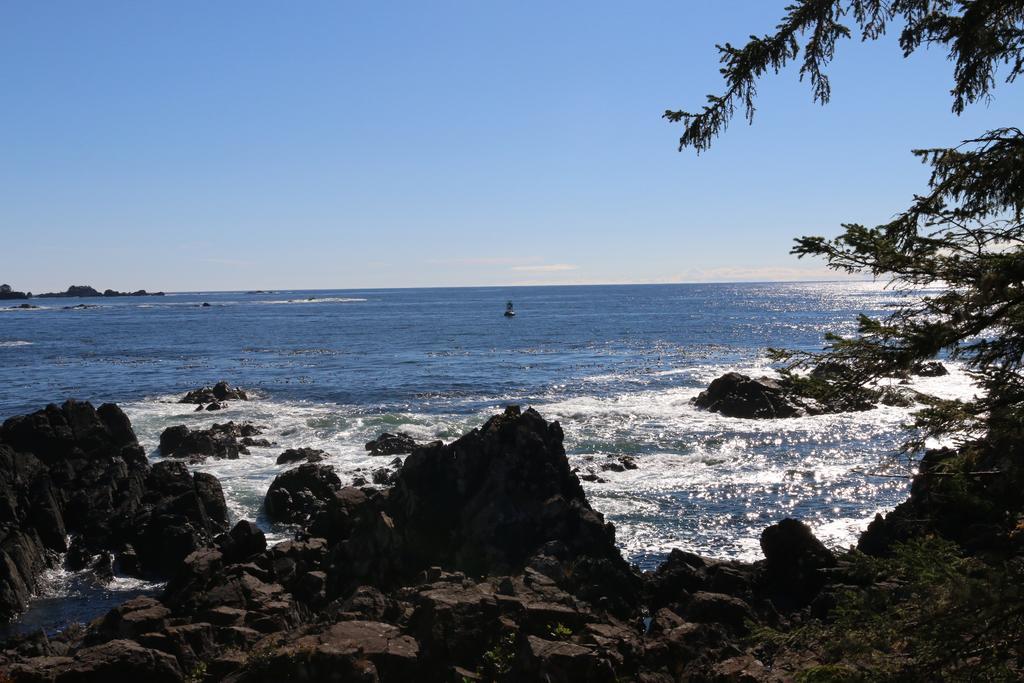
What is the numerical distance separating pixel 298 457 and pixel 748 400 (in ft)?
89.6

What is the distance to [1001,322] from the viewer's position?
285 inches

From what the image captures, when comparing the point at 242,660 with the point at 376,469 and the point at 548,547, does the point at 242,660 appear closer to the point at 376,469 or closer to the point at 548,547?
the point at 548,547

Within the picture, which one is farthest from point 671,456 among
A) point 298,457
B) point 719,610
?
point 719,610

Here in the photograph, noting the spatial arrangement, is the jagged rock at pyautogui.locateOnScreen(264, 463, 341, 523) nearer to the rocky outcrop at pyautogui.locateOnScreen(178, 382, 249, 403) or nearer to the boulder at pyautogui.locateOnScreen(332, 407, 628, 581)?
the boulder at pyautogui.locateOnScreen(332, 407, 628, 581)

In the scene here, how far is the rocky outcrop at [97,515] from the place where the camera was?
74.7ft

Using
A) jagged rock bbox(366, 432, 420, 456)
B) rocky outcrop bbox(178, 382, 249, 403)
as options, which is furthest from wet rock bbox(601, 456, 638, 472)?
rocky outcrop bbox(178, 382, 249, 403)

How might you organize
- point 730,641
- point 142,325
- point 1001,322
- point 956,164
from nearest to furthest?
point 1001,322 < point 956,164 < point 730,641 < point 142,325

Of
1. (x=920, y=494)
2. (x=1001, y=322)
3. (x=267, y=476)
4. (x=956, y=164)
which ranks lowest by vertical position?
(x=267, y=476)

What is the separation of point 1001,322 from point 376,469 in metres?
28.8

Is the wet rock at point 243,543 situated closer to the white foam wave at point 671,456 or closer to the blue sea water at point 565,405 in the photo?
the white foam wave at point 671,456

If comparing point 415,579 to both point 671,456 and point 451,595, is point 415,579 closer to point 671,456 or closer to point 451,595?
point 451,595

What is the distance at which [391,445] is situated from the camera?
37.0 meters

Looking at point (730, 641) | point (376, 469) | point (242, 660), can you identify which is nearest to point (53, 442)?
point (376, 469)

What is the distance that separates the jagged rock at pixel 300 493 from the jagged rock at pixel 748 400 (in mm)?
26481
